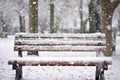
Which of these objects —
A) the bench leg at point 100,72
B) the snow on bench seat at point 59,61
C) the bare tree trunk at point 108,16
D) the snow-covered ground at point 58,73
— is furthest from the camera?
the bare tree trunk at point 108,16

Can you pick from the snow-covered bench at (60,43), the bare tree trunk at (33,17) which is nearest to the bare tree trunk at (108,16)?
the bare tree trunk at (33,17)

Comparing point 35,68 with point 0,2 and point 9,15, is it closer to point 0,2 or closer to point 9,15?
point 0,2

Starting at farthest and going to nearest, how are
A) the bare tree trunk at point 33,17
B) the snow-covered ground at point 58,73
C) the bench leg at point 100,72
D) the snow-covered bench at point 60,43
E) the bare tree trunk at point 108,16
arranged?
1. the bare tree trunk at point 108,16
2. the bare tree trunk at point 33,17
3. the snow-covered ground at point 58,73
4. the snow-covered bench at point 60,43
5. the bench leg at point 100,72

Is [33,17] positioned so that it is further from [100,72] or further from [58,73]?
[100,72]

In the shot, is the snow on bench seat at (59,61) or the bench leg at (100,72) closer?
the snow on bench seat at (59,61)

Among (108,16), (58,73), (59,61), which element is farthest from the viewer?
(108,16)

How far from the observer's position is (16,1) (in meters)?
24.5

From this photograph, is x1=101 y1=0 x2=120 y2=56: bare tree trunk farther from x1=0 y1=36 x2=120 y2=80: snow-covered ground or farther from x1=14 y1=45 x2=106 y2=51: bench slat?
x1=14 y1=45 x2=106 y2=51: bench slat

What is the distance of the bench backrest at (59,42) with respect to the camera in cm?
795

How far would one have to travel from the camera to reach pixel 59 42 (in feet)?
26.6

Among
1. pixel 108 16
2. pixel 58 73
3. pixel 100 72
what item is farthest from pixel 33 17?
pixel 100 72

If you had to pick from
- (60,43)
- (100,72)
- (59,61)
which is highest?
(60,43)

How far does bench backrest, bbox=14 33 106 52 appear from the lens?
7.95 m

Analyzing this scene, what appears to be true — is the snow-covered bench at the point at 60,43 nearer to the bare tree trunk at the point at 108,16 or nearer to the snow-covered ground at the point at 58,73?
the snow-covered ground at the point at 58,73
